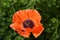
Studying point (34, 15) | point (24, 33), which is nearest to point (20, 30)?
point (24, 33)

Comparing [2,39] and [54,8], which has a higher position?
[54,8]

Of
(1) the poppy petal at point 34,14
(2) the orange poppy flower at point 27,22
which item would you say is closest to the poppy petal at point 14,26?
(2) the orange poppy flower at point 27,22

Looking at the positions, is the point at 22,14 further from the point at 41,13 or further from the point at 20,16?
the point at 41,13

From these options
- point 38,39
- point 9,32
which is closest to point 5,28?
point 9,32

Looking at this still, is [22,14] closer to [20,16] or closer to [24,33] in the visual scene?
[20,16]

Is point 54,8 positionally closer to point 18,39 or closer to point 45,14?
point 45,14
